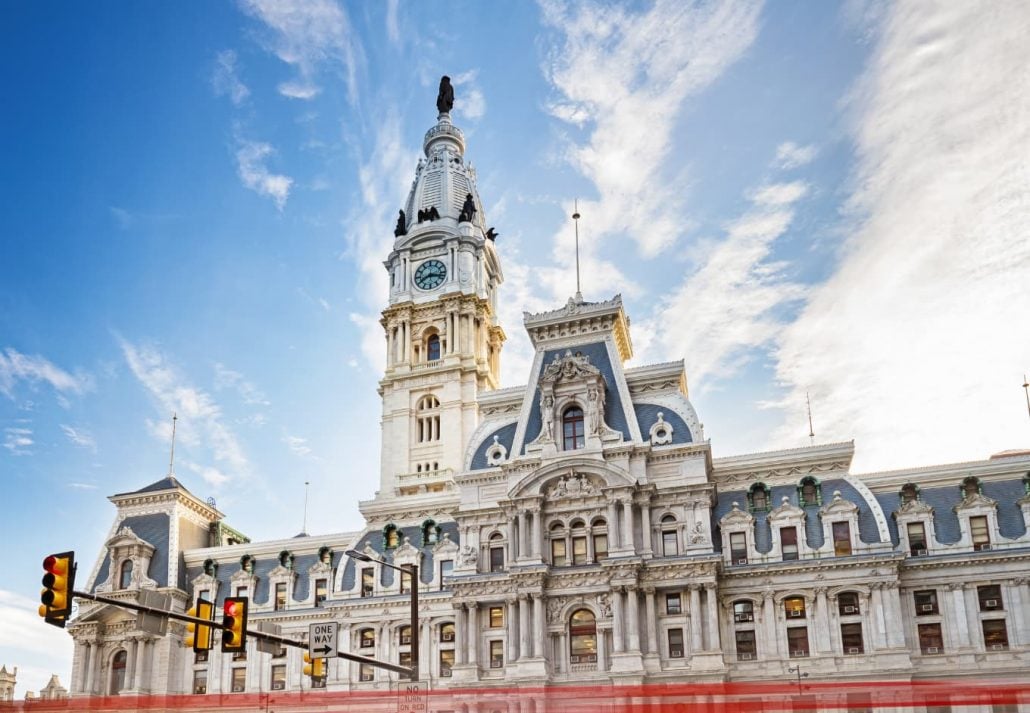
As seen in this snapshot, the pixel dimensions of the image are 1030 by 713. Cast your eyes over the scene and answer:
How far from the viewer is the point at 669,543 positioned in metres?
64.5

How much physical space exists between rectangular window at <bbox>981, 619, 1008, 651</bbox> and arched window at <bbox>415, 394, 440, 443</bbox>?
59.5m

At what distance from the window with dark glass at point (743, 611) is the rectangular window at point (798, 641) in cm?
240

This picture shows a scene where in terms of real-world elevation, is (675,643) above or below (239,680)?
above

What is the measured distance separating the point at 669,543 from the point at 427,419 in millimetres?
48060

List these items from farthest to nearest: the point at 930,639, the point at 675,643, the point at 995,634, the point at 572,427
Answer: the point at 572,427, the point at 675,643, the point at 930,639, the point at 995,634

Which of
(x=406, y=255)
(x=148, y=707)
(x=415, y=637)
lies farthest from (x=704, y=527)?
(x=406, y=255)

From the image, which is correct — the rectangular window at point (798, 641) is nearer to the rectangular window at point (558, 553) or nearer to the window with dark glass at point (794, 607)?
the window with dark glass at point (794, 607)

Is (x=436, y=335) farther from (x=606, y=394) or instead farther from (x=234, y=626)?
(x=234, y=626)

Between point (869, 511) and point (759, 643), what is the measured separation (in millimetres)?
10889

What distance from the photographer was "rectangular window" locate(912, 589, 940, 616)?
61.1 m

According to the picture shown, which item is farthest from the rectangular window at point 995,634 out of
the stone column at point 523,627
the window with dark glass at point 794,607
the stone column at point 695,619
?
the stone column at point 523,627

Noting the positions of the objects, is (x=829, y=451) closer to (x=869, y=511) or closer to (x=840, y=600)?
(x=869, y=511)

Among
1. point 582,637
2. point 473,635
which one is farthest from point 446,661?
point 582,637

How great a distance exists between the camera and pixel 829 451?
6612cm
